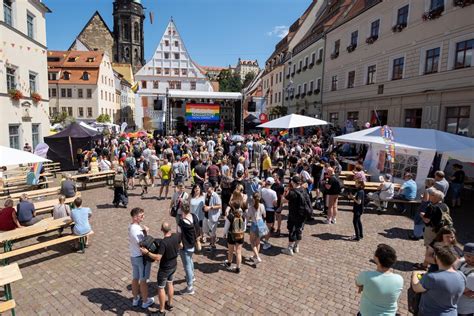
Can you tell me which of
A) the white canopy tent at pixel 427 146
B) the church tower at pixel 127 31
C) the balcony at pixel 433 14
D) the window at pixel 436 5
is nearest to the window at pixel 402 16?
the balcony at pixel 433 14

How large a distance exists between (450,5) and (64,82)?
43.9 meters

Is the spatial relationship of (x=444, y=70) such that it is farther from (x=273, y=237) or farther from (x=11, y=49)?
(x=11, y=49)

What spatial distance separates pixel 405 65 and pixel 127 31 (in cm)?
7018

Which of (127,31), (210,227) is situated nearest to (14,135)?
(210,227)

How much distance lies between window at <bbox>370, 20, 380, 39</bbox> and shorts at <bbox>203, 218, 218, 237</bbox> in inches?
778

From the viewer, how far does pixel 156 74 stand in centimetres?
4909

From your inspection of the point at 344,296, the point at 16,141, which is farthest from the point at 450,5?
the point at 16,141

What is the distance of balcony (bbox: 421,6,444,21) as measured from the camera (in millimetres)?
15195

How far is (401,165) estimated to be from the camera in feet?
37.6

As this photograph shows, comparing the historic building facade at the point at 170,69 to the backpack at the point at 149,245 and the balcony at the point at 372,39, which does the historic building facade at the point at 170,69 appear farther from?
the backpack at the point at 149,245

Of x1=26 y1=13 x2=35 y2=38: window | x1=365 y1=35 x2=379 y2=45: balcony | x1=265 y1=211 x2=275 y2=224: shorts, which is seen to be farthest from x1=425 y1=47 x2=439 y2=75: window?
x1=26 y1=13 x2=35 y2=38: window

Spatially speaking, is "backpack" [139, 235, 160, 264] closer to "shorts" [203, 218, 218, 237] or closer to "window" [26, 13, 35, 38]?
"shorts" [203, 218, 218, 237]

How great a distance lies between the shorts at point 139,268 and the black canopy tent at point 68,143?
47.1 feet

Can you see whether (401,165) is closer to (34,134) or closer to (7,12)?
(7,12)
